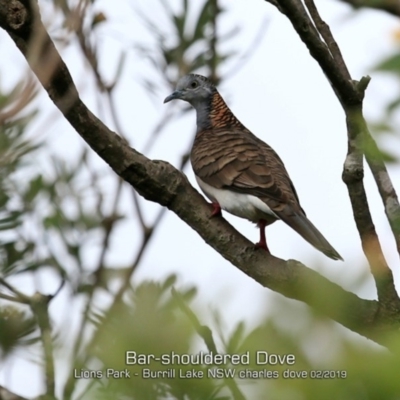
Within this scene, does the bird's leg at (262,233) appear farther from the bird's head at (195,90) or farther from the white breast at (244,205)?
the bird's head at (195,90)

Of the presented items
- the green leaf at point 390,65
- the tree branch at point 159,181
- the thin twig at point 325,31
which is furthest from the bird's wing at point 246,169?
the green leaf at point 390,65

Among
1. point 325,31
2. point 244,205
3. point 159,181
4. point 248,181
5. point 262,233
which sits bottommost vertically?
point 159,181

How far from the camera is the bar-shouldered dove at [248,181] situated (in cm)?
367

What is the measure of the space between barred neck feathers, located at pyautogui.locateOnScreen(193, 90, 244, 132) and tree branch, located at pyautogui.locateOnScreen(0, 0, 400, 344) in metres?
2.52

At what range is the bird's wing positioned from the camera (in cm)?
385

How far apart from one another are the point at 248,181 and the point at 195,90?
174 cm

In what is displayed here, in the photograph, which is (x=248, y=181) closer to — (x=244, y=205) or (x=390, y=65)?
(x=244, y=205)

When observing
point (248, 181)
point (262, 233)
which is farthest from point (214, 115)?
point (262, 233)

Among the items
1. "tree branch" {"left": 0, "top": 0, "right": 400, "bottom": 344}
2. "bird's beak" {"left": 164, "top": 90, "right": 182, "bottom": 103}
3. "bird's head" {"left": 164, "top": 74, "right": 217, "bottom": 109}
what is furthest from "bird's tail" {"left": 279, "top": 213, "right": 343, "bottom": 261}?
"bird's head" {"left": 164, "top": 74, "right": 217, "bottom": 109}

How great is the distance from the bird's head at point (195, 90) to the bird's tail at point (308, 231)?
2092 mm

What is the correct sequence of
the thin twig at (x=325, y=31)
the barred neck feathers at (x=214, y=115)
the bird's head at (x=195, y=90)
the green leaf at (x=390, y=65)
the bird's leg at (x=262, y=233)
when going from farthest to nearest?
1. the bird's head at (x=195, y=90)
2. the barred neck feathers at (x=214, y=115)
3. the bird's leg at (x=262, y=233)
4. the thin twig at (x=325, y=31)
5. the green leaf at (x=390, y=65)

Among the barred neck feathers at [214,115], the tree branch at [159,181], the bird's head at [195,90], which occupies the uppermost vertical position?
the bird's head at [195,90]

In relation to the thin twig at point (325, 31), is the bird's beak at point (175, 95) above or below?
above

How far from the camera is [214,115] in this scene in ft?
17.9
